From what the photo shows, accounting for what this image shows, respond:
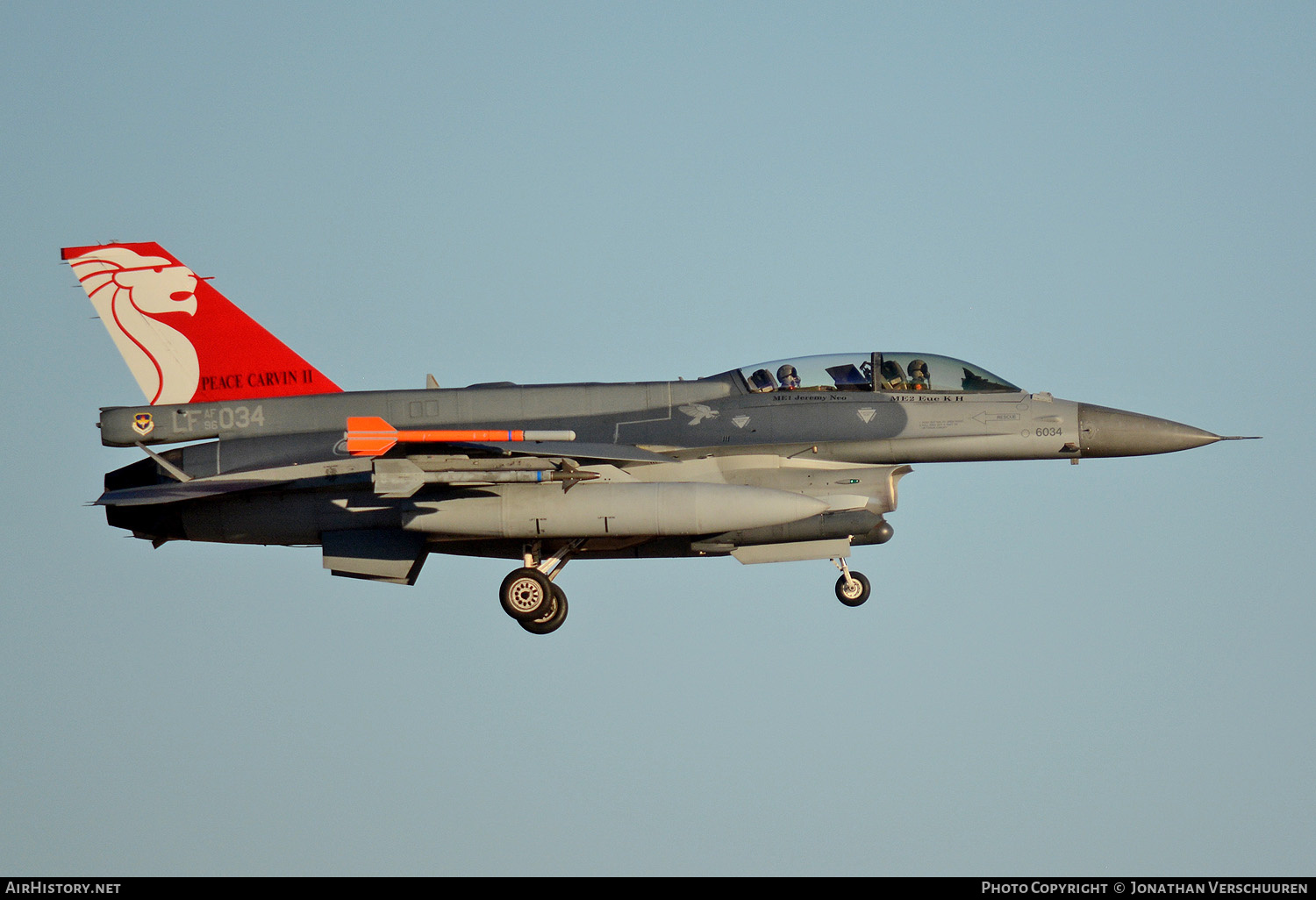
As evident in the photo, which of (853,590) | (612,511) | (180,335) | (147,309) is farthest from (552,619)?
(147,309)

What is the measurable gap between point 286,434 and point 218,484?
1.09m

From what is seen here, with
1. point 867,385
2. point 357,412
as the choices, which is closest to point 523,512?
point 357,412

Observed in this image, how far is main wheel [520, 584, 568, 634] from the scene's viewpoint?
18.6 meters

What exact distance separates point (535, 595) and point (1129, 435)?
6966mm

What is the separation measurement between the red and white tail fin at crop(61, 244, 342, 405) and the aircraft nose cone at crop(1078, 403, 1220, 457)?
29.0 feet

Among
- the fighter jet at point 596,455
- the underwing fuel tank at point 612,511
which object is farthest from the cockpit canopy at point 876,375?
the underwing fuel tank at point 612,511

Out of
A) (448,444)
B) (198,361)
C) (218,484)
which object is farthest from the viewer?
(198,361)

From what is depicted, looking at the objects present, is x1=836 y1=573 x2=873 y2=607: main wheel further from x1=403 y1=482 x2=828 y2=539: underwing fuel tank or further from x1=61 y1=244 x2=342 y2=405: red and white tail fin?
x1=61 y1=244 x2=342 y2=405: red and white tail fin

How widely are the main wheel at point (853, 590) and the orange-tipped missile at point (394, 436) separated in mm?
4326

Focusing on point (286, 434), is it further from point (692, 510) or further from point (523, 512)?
point (692, 510)

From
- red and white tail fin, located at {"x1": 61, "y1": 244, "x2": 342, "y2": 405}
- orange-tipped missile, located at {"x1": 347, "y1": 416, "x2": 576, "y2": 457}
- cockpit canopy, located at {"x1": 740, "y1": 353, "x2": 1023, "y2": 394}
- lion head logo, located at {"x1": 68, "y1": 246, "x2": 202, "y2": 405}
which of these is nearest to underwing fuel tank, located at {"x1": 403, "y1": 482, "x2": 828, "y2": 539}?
orange-tipped missile, located at {"x1": 347, "y1": 416, "x2": 576, "y2": 457}

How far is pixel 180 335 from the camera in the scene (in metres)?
19.7

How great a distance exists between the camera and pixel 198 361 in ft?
64.4
